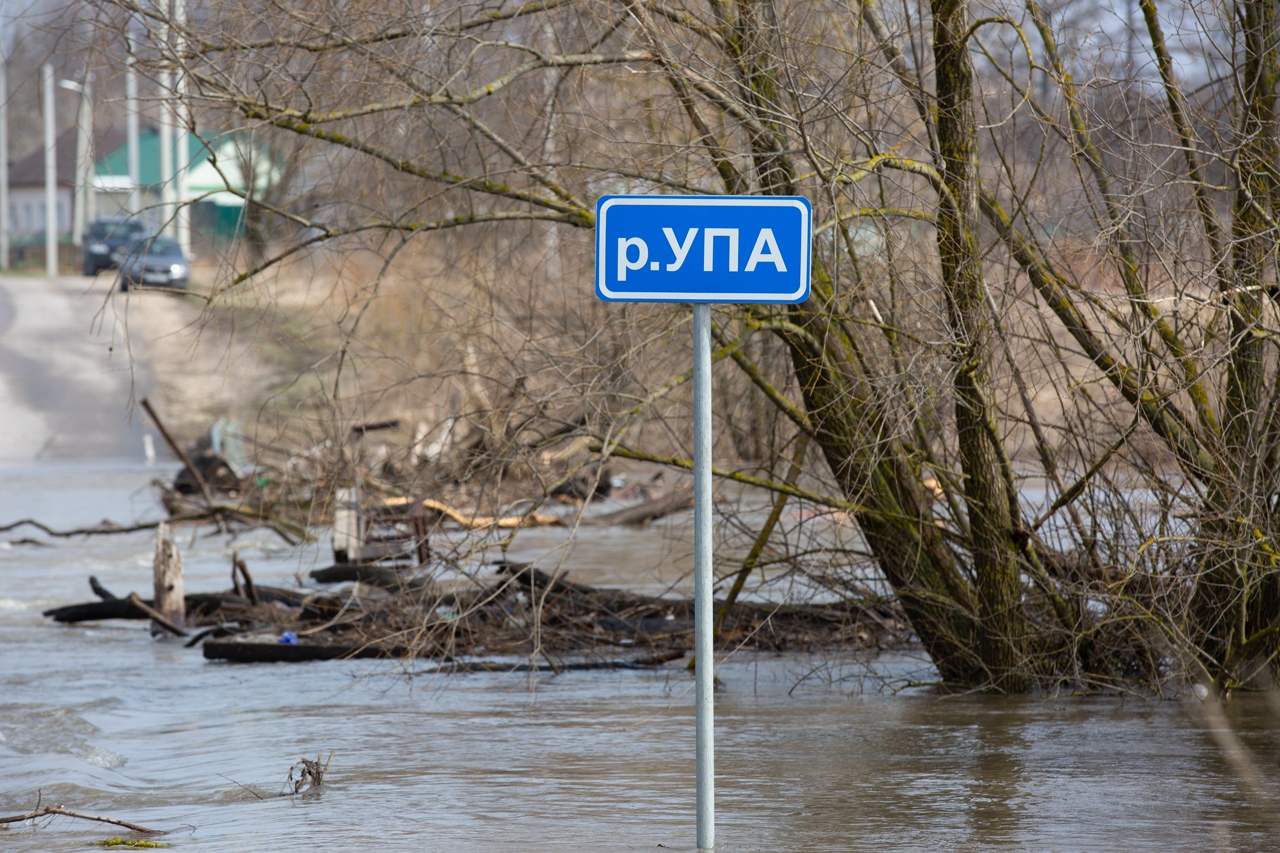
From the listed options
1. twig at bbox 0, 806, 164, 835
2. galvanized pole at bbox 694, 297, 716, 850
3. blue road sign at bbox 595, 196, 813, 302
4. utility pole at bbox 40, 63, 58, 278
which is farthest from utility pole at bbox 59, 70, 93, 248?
galvanized pole at bbox 694, 297, 716, 850

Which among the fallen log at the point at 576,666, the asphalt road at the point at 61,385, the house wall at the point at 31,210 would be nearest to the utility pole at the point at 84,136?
the fallen log at the point at 576,666

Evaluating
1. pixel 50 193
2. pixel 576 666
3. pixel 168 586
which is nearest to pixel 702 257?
pixel 576 666

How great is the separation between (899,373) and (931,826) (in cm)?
262

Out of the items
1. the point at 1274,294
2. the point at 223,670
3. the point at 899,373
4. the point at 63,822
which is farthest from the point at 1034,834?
the point at 223,670

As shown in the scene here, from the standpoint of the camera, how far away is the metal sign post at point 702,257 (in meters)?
5.09

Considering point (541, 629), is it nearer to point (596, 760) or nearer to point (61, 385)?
point (596, 760)

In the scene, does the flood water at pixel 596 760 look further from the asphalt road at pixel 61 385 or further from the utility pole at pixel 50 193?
the asphalt road at pixel 61 385

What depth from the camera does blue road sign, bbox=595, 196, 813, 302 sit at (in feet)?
16.7

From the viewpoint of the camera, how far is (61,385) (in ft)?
132

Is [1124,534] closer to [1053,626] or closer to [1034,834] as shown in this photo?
[1053,626]

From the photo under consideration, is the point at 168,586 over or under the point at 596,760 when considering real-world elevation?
over

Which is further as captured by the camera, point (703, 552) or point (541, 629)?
point (541, 629)

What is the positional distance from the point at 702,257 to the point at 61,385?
1518 inches

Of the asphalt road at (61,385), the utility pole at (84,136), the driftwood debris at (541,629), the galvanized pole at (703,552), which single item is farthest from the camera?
the asphalt road at (61,385)
